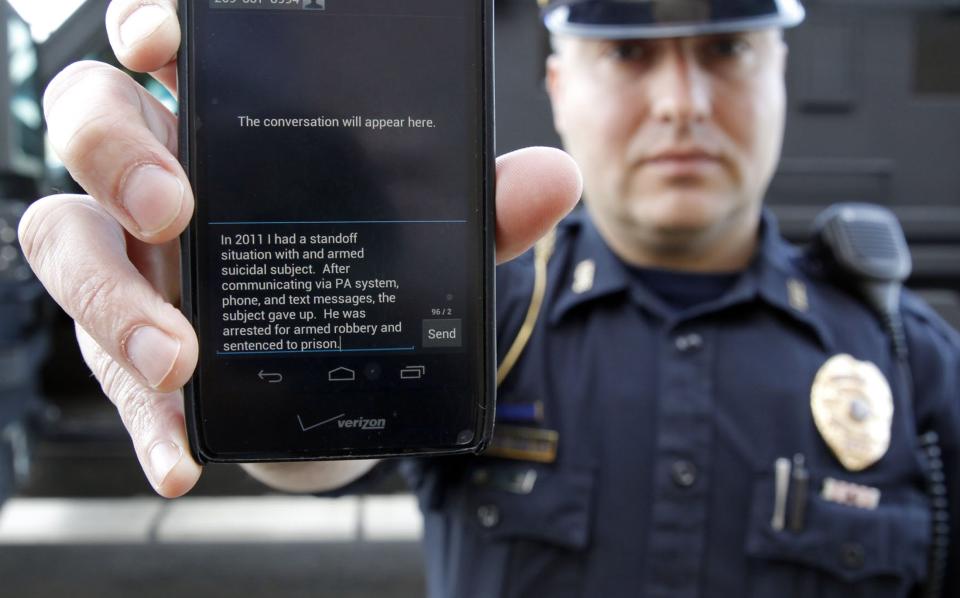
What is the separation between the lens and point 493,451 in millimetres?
791

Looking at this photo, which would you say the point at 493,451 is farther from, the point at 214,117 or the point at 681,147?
the point at 214,117

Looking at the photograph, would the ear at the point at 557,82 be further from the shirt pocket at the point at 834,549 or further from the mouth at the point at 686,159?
the shirt pocket at the point at 834,549

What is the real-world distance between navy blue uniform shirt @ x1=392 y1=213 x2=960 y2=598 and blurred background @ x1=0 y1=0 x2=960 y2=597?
0.63 m

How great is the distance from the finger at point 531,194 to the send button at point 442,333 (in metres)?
0.04

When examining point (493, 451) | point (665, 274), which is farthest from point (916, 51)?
point (493, 451)

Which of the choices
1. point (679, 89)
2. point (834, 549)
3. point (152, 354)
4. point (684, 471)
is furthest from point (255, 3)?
point (834, 549)

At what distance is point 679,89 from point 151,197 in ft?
1.63

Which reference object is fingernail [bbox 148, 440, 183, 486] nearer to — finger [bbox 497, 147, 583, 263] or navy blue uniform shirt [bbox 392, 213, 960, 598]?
finger [bbox 497, 147, 583, 263]

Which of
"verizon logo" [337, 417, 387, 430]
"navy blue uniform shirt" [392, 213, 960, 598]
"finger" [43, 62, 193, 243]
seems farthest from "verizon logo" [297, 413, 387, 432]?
"navy blue uniform shirt" [392, 213, 960, 598]

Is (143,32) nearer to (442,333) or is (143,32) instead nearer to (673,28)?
(442,333)

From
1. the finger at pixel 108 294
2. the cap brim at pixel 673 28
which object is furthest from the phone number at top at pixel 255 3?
the cap brim at pixel 673 28

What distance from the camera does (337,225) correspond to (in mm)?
403

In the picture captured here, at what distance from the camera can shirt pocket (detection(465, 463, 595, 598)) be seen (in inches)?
30.4

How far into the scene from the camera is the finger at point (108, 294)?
37 cm
